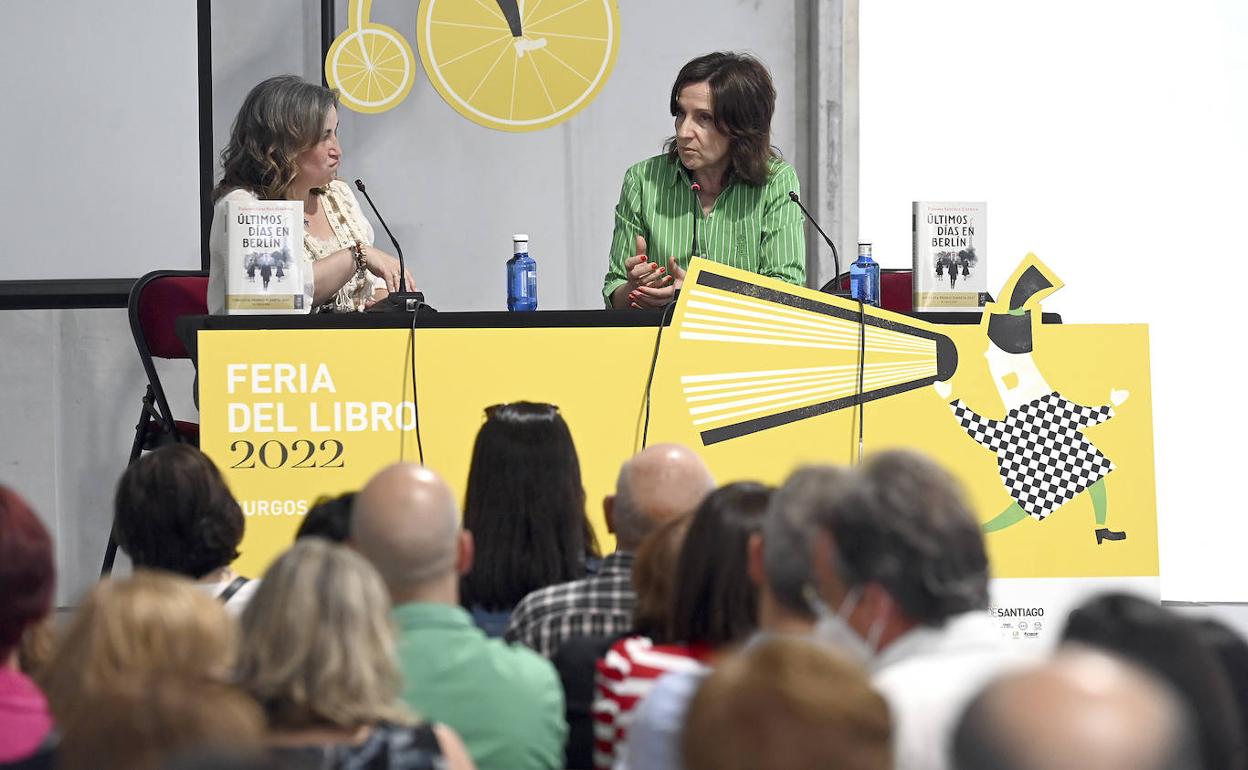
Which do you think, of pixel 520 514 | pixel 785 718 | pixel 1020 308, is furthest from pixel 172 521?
pixel 1020 308

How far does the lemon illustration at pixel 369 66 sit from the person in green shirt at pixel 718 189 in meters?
1.38

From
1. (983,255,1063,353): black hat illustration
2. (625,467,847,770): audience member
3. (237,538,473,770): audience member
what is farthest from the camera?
(983,255,1063,353): black hat illustration

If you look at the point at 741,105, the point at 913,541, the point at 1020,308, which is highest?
the point at 741,105

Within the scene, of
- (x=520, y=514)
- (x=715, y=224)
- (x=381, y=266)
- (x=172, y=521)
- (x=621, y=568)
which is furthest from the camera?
(x=715, y=224)

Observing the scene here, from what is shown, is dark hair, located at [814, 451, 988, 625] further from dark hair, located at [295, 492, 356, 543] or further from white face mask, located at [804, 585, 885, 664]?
dark hair, located at [295, 492, 356, 543]

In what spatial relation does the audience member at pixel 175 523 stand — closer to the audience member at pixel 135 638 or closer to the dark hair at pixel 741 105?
the audience member at pixel 135 638

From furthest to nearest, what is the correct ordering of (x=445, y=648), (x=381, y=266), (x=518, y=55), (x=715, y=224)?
1. (x=518, y=55)
2. (x=715, y=224)
3. (x=381, y=266)
4. (x=445, y=648)

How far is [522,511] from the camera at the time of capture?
2.61m

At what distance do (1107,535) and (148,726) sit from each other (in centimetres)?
276

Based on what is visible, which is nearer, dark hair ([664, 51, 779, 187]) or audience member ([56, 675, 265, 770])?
audience member ([56, 675, 265, 770])

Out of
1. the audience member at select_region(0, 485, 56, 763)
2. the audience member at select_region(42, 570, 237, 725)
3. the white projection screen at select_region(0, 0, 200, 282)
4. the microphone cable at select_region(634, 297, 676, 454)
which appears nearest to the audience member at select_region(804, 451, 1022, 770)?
the audience member at select_region(42, 570, 237, 725)

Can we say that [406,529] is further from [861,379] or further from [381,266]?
[381,266]

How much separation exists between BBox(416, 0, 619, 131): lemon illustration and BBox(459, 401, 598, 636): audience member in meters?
2.69

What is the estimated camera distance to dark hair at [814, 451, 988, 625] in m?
1.58
